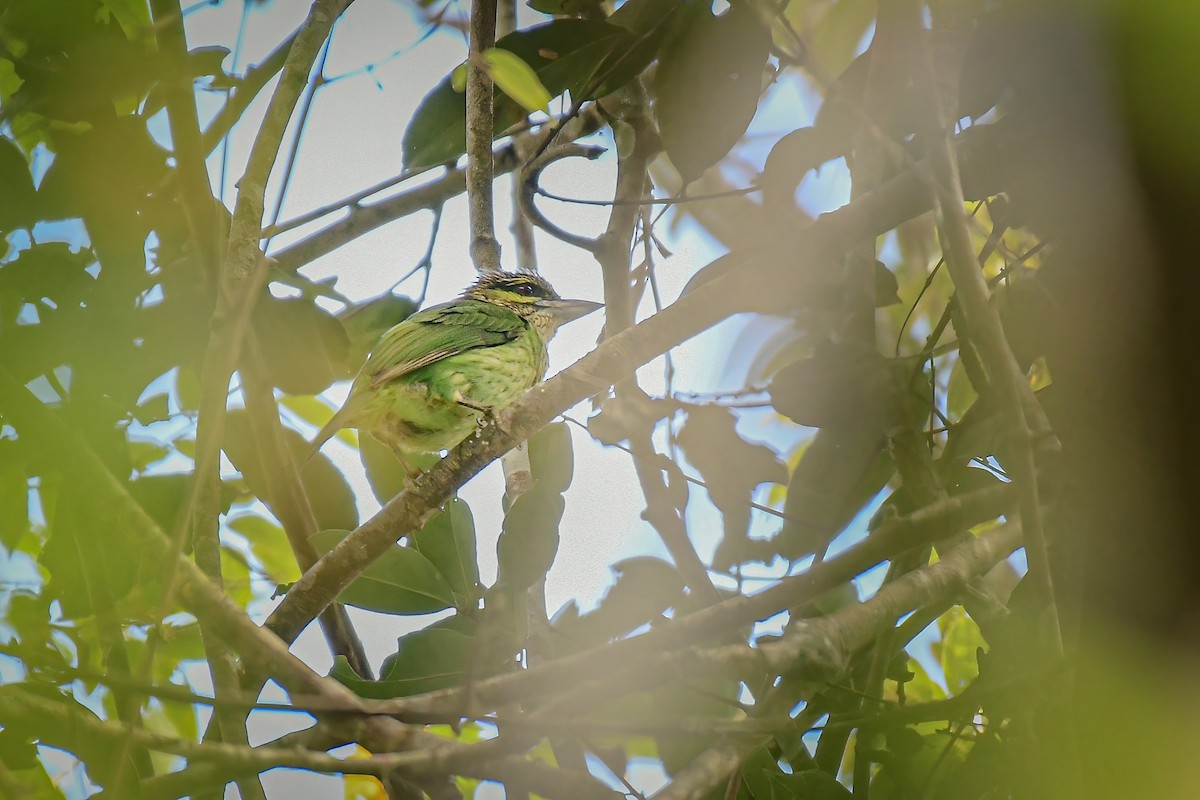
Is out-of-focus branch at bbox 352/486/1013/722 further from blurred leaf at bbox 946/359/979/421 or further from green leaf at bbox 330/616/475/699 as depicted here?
blurred leaf at bbox 946/359/979/421

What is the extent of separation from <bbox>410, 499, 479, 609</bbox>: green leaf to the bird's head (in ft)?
7.00

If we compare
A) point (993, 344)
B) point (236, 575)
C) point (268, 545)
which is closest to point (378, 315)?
point (268, 545)

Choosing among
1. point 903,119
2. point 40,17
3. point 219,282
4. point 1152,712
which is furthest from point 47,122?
point 1152,712

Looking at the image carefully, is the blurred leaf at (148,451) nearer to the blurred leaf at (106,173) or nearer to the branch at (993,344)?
the blurred leaf at (106,173)

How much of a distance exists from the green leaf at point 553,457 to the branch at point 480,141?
0.91 m

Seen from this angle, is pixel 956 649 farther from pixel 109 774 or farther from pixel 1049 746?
pixel 109 774

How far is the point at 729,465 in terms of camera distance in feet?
8.79

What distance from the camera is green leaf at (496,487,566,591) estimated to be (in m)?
2.03

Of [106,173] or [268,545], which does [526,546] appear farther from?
[268,545]

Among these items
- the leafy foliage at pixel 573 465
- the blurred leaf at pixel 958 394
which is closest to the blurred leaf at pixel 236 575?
the leafy foliage at pixel 573 465

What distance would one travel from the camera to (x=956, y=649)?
2852 mm

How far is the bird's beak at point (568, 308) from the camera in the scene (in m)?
4.40

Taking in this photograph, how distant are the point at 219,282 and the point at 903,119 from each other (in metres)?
1.57

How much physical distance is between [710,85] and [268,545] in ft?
6.14
